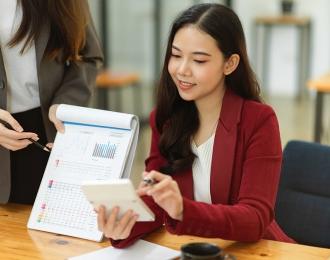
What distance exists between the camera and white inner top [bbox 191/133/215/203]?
1.72m

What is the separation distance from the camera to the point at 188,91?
66.0 inches

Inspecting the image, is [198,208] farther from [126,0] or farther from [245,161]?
[126,0]

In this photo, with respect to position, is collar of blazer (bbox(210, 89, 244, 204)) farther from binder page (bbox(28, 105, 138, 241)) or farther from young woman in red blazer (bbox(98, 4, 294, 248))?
binder page (bbox(28, 105, 138, 241))

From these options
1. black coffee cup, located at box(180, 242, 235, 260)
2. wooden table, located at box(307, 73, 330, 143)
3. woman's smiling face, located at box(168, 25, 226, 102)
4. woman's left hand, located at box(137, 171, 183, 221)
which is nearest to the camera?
black coffee cup, located at box(180, 242, 235, 260)

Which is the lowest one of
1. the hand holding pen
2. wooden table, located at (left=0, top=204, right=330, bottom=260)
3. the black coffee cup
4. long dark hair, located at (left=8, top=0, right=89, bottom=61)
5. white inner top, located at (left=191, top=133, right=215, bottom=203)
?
wooden table, located at (left=0, top=204, right=330, bottom=260)

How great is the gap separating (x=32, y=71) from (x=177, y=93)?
1.56ft

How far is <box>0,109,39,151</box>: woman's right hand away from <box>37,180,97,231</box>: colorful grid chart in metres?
0.14

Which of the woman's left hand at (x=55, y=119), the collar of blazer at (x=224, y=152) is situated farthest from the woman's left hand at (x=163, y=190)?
the woman's left hand at (x=55, y=119)

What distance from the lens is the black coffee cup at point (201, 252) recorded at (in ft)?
4.06

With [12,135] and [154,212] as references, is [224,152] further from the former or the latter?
[12,135]

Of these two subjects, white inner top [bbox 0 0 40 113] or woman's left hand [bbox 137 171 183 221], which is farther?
white inner top [bbox 0 0 40 113]

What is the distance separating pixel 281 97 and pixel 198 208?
255 inches

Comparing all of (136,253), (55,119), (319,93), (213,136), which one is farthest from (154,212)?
(319,93)

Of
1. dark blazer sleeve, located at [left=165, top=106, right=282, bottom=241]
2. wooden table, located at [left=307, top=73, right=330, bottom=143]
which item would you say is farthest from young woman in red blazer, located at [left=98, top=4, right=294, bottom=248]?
wooden table, located at [left=307, top=73, right=330, bottom=143]
